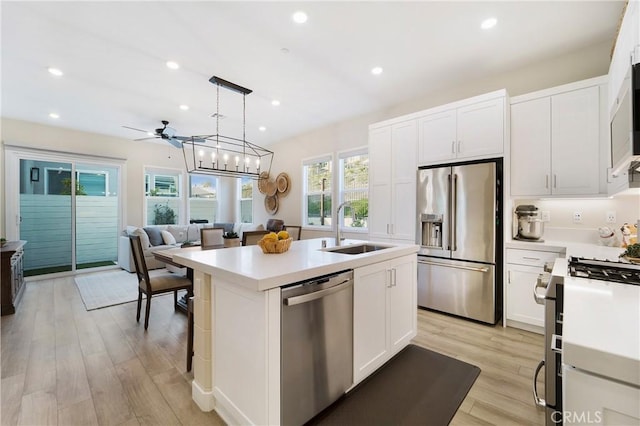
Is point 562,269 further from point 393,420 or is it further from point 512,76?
point 512,76

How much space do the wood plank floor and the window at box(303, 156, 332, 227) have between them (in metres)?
2.94

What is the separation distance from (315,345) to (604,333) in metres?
1.22

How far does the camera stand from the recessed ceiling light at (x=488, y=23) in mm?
2391

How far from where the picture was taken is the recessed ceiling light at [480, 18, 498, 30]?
7.84 feet

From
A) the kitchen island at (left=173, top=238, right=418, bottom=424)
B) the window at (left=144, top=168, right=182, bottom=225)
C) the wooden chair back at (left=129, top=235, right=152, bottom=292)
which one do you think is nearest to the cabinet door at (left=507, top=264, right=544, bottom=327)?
the kitchen island at (left=173, top=238, right=418, bottom=424)

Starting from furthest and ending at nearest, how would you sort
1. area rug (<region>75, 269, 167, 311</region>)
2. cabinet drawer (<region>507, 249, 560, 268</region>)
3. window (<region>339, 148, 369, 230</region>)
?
window (<region>339, 148, 369, 230</region>) → area rug (<region>75, 269, 167, 311</region>) → cabinet drawer (<region>507, 249, 560, 268</region>)

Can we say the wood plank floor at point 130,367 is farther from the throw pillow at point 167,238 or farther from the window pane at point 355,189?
the throw pillow at point 167,238

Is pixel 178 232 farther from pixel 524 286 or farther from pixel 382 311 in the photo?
pixel 524 286

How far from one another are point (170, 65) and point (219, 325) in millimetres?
3027

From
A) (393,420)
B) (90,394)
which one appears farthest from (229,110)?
(393,420)

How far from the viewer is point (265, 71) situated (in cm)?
327

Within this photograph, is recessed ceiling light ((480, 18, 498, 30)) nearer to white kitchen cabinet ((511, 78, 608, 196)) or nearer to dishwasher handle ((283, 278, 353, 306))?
white kitchen cabinet ((511, 78, 608, 196))

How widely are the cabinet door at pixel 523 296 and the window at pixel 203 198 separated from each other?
23.8ft

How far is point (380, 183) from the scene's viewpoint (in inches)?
157
